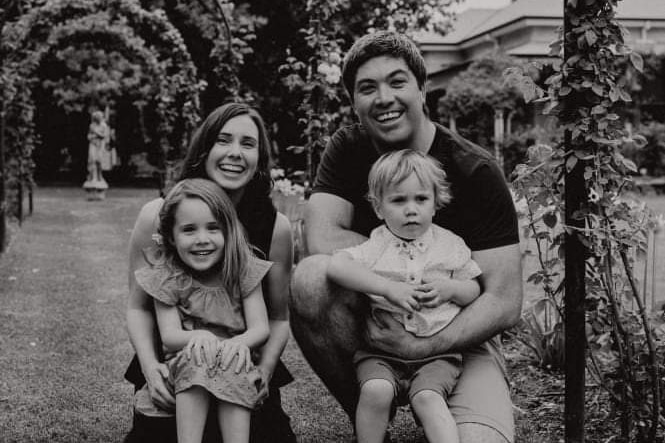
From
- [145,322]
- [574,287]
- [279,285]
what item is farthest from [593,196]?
[145,322]

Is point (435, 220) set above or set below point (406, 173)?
below

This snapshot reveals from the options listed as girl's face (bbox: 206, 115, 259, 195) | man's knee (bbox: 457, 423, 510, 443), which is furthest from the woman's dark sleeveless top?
man's knee (bbox: 457, 423, 510, 443)

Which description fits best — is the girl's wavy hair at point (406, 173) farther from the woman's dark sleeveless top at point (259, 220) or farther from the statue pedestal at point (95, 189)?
the statue pedestal at point (95, 189)

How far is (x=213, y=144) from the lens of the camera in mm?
2910

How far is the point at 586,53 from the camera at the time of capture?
8.70ft

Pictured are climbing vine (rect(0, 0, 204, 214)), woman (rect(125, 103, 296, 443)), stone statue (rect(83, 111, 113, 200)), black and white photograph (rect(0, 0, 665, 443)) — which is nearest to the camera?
black and white photograph (rect(0, 0, 665, 443))

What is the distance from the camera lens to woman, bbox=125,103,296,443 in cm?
280

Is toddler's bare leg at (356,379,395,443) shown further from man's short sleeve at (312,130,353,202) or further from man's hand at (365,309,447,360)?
man's short sleeve at (312,130,353,202)

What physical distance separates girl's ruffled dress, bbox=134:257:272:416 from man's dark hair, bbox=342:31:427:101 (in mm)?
784

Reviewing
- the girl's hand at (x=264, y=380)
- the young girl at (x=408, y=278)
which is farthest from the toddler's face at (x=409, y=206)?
the girl's hand at (x=264, y=380)

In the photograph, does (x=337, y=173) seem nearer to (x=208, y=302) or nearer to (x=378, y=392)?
(x=208, y=302)

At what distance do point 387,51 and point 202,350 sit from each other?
3.88 ft

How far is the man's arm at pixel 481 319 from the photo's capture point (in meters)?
2.59

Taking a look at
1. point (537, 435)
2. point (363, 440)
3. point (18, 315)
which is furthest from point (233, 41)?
point (363, 440)
